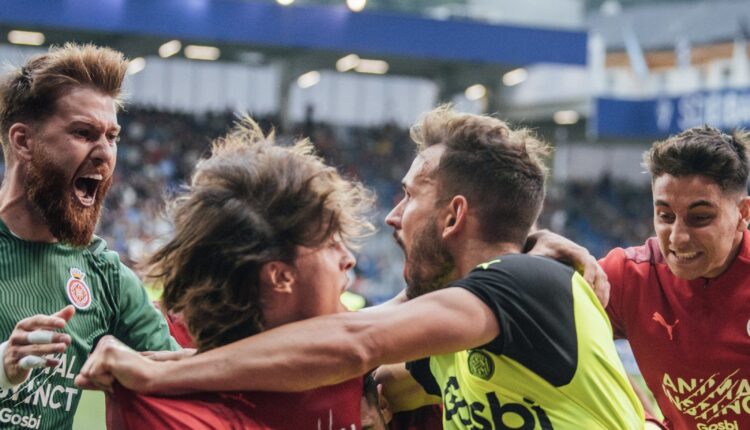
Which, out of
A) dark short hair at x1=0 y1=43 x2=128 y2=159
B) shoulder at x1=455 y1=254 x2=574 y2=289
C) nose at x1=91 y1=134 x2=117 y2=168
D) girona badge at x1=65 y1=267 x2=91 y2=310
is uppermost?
dark short hair at x1=0 y1=43 x2=128 y2=159

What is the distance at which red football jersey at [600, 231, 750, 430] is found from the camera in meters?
4.29

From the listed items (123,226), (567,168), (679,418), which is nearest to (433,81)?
(567,168)

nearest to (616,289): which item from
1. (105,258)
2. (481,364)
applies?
(481,364)

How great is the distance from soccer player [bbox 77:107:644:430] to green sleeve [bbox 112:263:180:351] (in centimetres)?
93

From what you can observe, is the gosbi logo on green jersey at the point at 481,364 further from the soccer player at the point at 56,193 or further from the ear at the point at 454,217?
the soccer player at the point at 56,193

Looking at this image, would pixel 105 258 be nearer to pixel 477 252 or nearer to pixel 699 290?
pixel 477 252

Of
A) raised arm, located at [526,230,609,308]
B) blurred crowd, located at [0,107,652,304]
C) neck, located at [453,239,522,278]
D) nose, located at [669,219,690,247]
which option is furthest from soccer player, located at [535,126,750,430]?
blurred crowd, located at [0,107,652,304]

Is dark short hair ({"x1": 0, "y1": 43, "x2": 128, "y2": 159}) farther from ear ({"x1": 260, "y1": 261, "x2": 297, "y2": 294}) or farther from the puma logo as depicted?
the puma logo

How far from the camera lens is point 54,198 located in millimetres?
3289

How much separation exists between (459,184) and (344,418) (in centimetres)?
75

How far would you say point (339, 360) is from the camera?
2459 mm

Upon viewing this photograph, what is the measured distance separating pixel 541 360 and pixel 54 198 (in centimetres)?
161

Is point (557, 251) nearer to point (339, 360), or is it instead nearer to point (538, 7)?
point (339, 360)

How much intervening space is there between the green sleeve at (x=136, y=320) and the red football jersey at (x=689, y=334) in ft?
6.77
